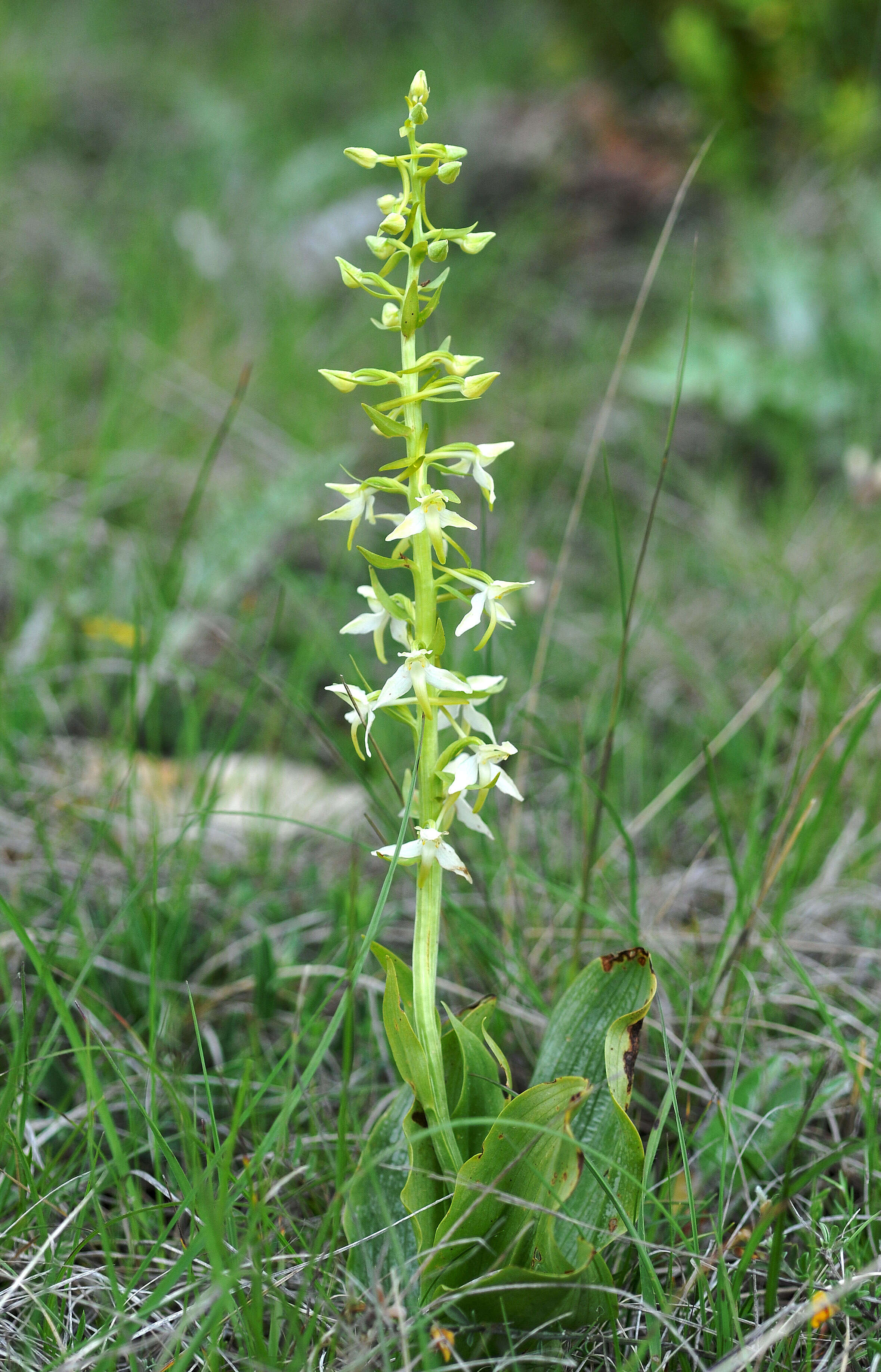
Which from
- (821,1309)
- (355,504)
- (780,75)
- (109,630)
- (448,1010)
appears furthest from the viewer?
(780,75)

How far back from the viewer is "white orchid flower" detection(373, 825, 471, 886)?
1.04m

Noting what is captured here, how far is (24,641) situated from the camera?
253cm

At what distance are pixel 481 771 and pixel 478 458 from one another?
371 millimetres

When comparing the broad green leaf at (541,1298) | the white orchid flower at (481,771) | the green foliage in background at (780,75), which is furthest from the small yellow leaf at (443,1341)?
the green foliage in background at (780,75)

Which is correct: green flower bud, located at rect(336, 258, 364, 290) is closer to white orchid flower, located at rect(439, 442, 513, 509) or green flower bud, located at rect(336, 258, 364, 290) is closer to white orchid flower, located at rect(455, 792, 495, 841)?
white orchid flower, located at rect(439, 442, 513, 509)

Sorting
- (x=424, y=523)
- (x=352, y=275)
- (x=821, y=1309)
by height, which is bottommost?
(x=821, y=1309)

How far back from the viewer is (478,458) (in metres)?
1.11

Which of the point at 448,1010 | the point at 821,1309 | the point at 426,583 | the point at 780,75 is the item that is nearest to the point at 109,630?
the point at 426,583

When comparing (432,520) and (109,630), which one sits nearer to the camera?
(432,520)

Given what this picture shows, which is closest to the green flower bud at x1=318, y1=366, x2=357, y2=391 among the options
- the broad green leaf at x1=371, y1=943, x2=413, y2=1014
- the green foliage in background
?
the broad green leaf at x1=371, y1=943, x2=413, y2=1014

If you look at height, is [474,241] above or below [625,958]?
above

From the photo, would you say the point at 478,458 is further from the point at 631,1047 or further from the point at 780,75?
the point at 780,75

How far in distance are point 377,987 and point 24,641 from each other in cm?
155

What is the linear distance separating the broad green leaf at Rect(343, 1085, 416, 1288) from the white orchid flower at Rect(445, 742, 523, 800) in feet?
1.30
